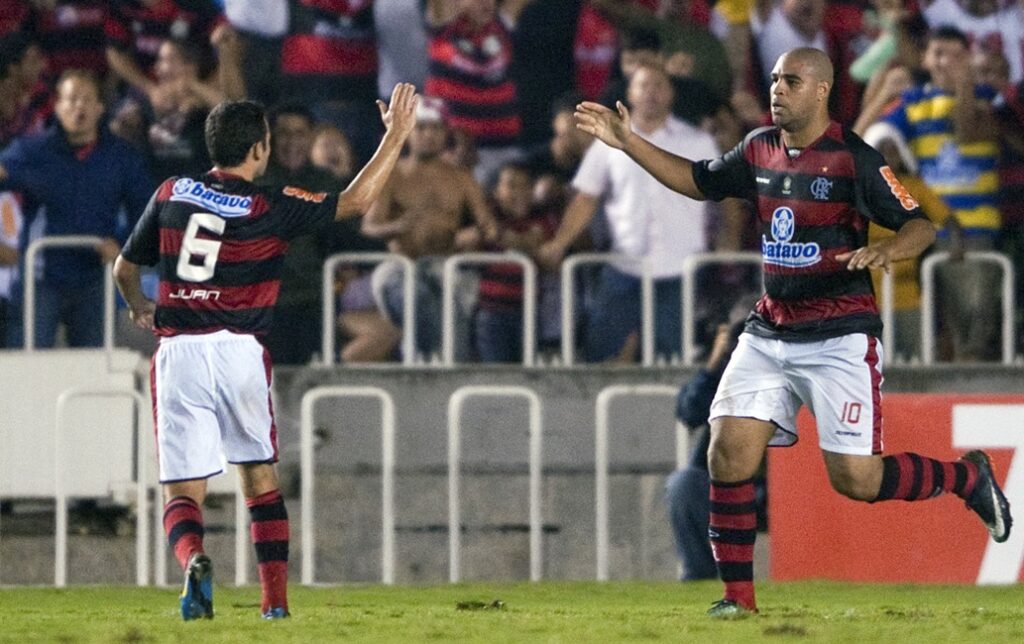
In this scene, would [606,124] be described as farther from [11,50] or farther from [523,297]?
[11,50]

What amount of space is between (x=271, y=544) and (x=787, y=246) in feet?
7.80

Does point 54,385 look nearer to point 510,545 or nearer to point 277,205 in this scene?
point 510,545

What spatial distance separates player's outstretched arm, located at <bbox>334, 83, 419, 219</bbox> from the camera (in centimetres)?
945

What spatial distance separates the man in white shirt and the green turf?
2.27 meters

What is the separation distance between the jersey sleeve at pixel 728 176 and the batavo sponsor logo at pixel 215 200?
187 cm

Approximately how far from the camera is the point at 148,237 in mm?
9609

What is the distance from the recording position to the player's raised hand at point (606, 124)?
384 inches

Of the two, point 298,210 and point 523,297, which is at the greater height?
point 298,210

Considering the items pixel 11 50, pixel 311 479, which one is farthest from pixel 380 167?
pixel 11 50

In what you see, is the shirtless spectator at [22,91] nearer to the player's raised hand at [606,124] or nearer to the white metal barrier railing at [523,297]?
the white metal barrier railing at [523,297]

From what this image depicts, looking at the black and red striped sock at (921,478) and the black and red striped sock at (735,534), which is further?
the black and red striped sock at (921,478)

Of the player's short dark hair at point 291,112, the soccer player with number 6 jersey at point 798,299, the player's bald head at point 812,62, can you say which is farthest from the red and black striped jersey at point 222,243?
the player's short dark hair at point 291,112

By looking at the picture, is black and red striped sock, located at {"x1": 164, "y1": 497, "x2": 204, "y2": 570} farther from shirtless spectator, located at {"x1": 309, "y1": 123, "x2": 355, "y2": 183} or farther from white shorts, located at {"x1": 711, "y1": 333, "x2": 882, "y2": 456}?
shirtless spectator, located at {"x1": 309, "y1": 123, "x2": 355, "y2": 183}

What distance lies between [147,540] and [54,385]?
45.0 inches
